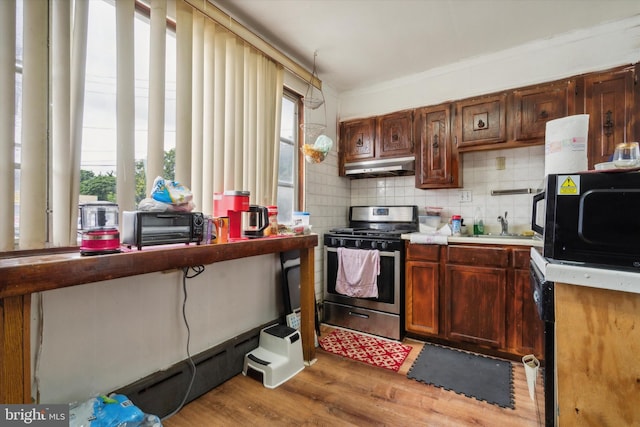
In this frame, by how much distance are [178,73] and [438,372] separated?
105 inches

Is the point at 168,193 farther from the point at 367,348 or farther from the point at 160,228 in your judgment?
the point at 367,348

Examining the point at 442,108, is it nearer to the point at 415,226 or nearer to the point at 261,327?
the point at 415,226

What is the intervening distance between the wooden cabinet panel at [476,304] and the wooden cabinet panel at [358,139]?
150 cm

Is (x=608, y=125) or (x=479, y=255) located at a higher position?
(x=608, y=125)

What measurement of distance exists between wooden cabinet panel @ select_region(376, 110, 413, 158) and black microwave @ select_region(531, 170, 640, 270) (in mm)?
1926

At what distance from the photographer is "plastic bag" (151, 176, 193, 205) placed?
143cm

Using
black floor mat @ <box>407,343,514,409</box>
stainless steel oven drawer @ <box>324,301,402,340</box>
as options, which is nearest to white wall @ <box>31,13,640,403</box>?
stainless steel oven drawer @ <box>324,301,402,340</box>

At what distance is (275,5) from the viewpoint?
Answer: 199 cm

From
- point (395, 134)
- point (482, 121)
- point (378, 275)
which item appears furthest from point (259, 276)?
point (482, 121)

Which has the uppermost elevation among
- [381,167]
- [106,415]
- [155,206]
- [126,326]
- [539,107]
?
[539,107]

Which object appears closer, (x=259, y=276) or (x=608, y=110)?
(x=608, y=110)

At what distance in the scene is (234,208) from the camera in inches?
71.4

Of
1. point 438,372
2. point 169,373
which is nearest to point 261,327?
point 169,373

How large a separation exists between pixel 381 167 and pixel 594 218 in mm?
2091
